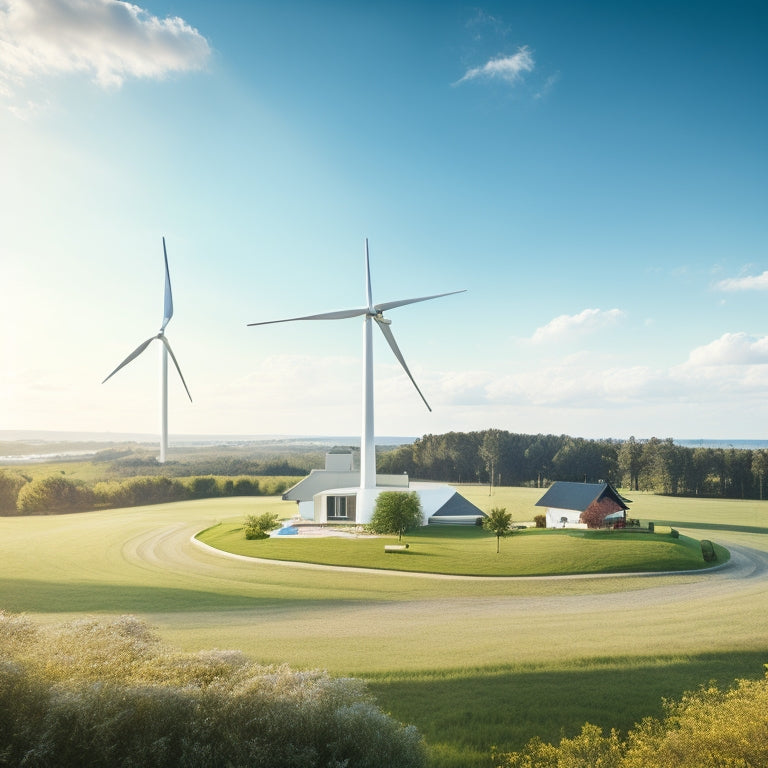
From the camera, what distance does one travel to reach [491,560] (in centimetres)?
3756

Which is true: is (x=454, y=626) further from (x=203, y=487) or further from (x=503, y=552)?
(x=203, y=487)

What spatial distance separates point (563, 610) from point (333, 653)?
12.7 metres

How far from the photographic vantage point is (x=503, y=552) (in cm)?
3969

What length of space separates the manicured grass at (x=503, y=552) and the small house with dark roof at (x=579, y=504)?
19.1 feet

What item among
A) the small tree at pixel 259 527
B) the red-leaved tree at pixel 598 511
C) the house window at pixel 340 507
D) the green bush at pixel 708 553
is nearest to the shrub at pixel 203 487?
the house window at pixel 340 507

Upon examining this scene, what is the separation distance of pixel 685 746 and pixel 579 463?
117 metres

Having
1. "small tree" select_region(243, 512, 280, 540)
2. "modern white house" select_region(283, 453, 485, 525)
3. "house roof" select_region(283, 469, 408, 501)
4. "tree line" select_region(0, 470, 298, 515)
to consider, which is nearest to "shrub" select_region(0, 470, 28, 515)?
"tree line" select_region(0, 470, 298, 515)

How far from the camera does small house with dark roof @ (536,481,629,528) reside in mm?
52531

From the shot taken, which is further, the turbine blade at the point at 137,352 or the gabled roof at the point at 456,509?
the gabled roof at the point at 456,509

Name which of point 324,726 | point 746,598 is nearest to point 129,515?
point 746,598

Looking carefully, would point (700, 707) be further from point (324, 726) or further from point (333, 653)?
point (333, 653)

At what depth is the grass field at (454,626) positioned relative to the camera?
13.0 metres

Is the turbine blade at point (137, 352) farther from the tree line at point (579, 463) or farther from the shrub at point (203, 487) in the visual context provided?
the tree line at point (579, 463)

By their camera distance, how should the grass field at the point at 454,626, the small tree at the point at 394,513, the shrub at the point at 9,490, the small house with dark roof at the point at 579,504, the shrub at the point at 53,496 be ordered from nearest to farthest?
the grass field at the point at 454,626, the small tree at the point at 394,513, the small house with dark roof at the point at 579,504, the shrub at the point at 53,496, the shrub at the point at 9,490
